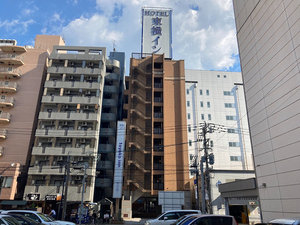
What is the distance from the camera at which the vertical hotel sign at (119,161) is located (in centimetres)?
3212

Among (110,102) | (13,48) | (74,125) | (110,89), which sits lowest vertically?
(74,125)

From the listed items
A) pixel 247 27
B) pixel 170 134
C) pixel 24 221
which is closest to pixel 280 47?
pixel 247 27

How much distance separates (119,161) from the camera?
34.1 metres

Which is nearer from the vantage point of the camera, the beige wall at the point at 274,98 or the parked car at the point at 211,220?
the parked car at the point at 211,220

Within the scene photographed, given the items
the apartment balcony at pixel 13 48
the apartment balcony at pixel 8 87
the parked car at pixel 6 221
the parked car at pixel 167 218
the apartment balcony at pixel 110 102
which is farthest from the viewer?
the apartment balcony at pixel 110 102

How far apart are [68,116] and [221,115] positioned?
3651 cm

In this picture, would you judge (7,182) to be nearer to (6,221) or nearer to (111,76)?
(111,76)

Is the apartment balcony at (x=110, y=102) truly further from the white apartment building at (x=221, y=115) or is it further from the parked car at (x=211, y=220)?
the parked car at (x=211, y=220)

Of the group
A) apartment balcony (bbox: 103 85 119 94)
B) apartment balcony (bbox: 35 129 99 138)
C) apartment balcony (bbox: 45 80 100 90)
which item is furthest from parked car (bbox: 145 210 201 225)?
apartment balcony (bbox: 103 85 119 94)

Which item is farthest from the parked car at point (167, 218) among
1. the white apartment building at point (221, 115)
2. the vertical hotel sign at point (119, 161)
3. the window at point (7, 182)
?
the white apartment building at point (221, 115)

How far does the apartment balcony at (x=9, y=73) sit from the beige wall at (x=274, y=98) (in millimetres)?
38748

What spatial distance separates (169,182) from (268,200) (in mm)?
20126

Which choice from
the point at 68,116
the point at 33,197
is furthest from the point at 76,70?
the point at 33,197

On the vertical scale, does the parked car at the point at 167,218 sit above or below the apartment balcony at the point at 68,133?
below
